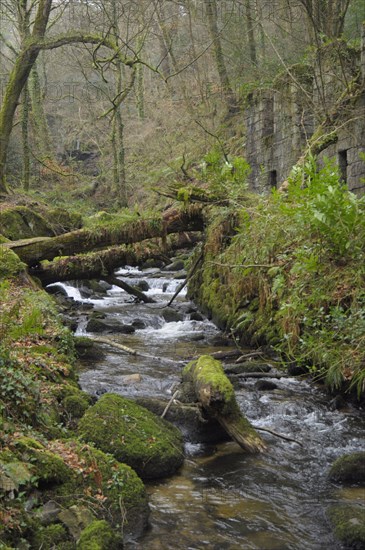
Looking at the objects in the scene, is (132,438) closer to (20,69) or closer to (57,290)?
(57,290)

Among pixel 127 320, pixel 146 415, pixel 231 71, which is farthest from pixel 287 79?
pixel 146 415

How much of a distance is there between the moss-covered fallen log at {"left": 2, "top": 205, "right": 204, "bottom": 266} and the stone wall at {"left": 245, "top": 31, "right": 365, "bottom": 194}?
7.39 feet

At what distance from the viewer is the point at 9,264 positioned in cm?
1080

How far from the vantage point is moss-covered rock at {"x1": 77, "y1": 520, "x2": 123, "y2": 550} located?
364cm

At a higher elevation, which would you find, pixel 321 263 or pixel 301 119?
pixel 301 119

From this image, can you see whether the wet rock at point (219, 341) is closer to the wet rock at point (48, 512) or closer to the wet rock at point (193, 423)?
the wet rock at point (193, 423)

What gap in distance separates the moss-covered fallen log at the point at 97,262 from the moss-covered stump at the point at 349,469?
8.17m

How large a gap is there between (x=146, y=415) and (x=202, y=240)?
776 cm

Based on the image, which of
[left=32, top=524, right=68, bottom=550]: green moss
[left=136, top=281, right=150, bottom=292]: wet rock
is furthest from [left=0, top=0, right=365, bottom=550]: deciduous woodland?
[left=136, top=281, right=150, bottom=292]: wet rock

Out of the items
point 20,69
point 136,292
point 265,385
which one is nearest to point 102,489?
point 265,385

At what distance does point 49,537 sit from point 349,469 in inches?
119

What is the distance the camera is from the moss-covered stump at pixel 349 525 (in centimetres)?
427

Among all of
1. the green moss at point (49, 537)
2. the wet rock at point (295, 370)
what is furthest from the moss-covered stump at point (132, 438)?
the wet rock at point (295, 370)

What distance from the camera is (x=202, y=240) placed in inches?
530
